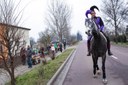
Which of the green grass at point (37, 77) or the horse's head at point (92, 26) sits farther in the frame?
the green grass at point (37, 77)

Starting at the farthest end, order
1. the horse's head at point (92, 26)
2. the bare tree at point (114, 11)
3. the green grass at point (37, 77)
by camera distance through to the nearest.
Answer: the bare tree at point (114, 11) < the green grass at point (37, 77) < the horse's head at point (92, 26)

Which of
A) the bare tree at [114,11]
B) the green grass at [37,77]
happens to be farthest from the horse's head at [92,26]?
the bare tree at [114,11]

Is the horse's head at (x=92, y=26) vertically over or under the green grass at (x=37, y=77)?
over

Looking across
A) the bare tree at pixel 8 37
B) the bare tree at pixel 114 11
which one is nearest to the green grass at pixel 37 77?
the bare tree at pixel 8 37

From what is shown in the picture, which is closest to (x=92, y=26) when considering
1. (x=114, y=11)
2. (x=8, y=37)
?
(x=8, y=37)

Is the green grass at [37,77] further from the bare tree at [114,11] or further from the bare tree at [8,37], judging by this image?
the bare tree at [114,11]

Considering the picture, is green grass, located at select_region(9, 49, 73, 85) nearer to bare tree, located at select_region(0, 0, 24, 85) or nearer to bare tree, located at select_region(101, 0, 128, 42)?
bare tree, located at select_region(0, 0, 24, 85)

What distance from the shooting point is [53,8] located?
6919 centimetres

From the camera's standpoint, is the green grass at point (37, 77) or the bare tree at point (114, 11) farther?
the bare tree at point (114, 11)

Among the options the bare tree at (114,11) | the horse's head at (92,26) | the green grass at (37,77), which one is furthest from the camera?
the bare tree at (114,11)

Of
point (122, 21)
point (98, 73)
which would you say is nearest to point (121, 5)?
point (122, 21)

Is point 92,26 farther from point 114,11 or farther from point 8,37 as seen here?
point 114,11

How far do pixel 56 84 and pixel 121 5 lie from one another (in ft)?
224

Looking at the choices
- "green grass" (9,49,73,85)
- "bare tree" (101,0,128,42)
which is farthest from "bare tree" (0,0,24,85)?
"bare tree" (101,0,128,42)
